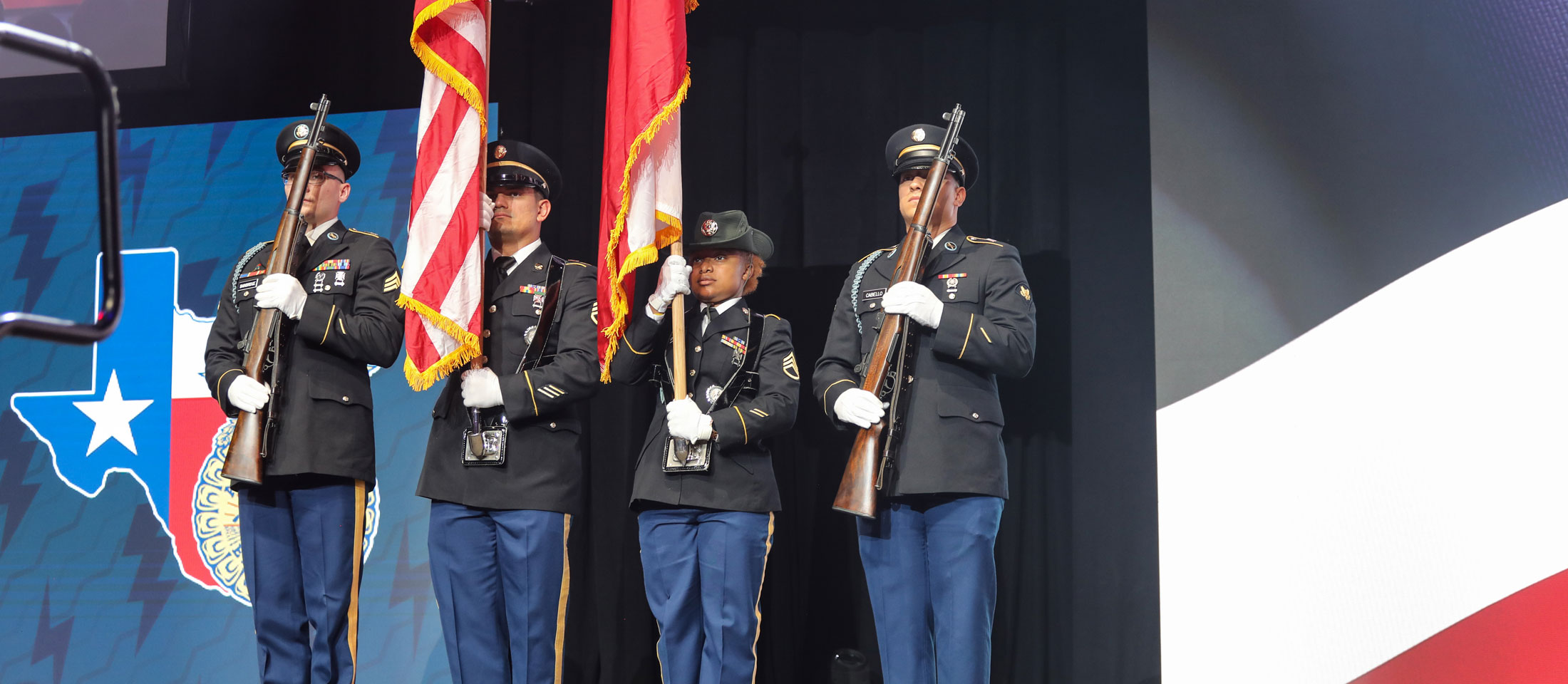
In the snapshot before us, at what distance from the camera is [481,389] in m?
2.99

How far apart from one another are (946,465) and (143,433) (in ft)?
11.2

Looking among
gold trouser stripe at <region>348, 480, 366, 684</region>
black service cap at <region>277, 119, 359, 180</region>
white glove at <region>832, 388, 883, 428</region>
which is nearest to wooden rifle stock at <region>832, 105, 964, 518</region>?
white glove at <region>832, 388, 883, 428</region>

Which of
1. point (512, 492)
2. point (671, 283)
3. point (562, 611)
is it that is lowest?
point (562, 611)

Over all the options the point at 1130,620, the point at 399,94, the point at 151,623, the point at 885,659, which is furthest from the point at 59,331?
the point at 151,623

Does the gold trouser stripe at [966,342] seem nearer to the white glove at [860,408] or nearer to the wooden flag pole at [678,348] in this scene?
Result: the white glove at [860,408]

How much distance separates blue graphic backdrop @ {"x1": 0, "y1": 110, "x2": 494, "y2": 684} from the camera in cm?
425

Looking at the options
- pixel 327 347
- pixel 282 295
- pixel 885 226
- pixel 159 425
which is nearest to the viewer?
pixel 282 295

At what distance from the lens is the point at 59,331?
1079 mm

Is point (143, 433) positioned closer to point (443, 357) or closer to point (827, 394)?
point (443, 357)

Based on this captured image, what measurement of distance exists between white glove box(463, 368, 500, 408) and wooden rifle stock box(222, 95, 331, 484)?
20.6 inches

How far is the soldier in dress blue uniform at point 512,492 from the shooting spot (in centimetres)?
299

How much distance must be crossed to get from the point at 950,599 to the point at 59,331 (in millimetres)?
2211

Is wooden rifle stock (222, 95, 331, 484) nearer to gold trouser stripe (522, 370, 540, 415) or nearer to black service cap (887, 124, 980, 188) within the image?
gold trouser stripe (522, 370, 540, 415)

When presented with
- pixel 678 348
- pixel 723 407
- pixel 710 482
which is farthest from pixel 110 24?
pixel 710 482
